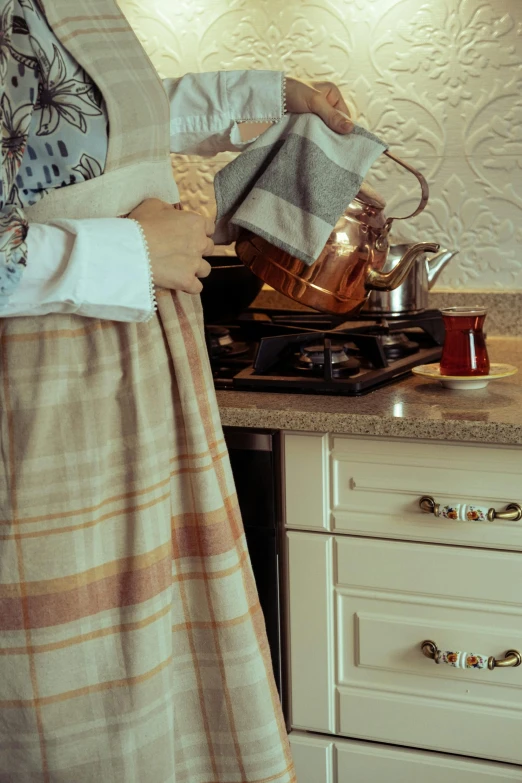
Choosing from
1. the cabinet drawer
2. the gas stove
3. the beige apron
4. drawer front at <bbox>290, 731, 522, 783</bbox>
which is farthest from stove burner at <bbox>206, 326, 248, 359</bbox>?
drawer front at <bbox>290, 731, 522, 783</bbox>

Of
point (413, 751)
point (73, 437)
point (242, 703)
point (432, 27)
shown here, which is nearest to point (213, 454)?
point (73, 437)

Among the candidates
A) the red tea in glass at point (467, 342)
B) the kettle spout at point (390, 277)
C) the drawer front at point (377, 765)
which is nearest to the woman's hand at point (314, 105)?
the kettle spout at point (390, 277)

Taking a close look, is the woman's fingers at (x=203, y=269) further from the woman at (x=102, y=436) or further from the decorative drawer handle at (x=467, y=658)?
the decorative drawer handle at (x=467, y=658)

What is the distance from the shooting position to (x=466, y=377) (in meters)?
1.30

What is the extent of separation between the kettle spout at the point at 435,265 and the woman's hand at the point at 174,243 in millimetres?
738

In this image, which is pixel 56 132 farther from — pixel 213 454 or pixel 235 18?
pixel 235 18

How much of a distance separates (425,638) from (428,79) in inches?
41.4

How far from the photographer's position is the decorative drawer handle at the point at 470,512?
117 cm

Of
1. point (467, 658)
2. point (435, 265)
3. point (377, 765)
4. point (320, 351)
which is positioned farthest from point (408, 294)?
point (377, 765)

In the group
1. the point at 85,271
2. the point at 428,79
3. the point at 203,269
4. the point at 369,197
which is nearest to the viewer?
the point at 85,271

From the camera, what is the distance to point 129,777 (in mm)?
970

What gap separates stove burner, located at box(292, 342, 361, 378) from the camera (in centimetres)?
137

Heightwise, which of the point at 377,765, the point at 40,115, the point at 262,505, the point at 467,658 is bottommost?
the point at 377,765

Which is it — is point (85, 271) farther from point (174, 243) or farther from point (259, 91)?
point (259, 91)
